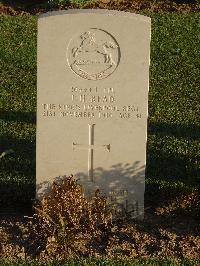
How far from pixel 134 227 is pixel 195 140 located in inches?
84.5

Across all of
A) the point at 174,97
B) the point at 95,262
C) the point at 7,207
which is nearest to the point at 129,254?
the point at 95,262

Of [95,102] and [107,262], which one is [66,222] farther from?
[95,102]

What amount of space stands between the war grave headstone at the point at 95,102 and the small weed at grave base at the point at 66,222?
0.20m

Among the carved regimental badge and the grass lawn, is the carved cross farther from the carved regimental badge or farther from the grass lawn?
the grass lawn

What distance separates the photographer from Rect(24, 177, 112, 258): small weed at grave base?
213 inches

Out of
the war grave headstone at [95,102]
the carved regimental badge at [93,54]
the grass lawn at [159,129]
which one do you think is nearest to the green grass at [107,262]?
the grass lawn at [159,129]

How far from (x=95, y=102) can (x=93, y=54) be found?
1.28 ft

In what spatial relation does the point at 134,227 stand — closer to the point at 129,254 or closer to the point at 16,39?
the point at 129,254

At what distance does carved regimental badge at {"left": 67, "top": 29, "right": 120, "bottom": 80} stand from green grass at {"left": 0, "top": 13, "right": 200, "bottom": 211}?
55.2 inches

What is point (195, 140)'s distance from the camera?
7594 millimetres

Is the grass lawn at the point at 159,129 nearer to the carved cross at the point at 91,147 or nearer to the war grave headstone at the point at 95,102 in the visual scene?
the war grave headstone at the point at 95,102

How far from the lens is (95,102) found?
5.51 m

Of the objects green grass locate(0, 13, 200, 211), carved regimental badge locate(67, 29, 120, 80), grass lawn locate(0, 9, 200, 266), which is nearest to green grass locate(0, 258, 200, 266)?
grass lawn locate(0, 9, 200, 266)

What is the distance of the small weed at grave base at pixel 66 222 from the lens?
5.40m
